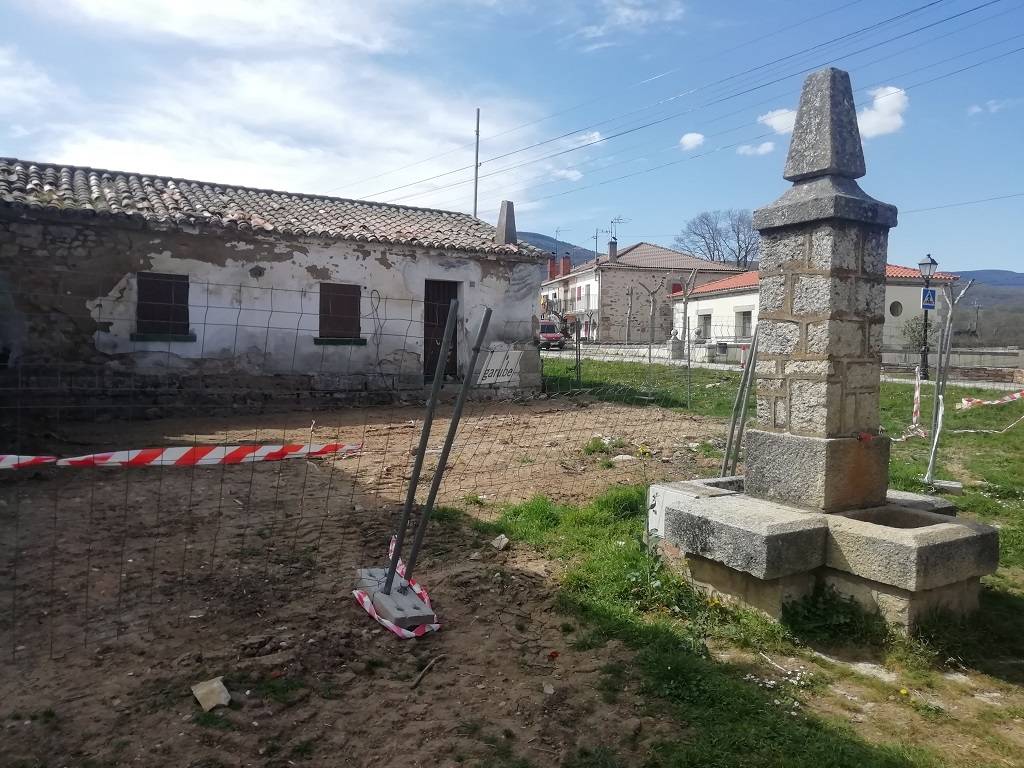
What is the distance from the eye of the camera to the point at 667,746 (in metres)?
2.60

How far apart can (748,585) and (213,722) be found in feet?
8.93

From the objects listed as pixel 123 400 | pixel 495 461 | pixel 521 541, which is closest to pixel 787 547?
pixel 521 541

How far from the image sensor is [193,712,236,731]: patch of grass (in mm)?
2662

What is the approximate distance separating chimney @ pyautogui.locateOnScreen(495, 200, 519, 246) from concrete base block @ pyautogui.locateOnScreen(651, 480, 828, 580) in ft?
40.6

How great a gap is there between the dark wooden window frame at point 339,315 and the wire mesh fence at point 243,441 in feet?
0.13

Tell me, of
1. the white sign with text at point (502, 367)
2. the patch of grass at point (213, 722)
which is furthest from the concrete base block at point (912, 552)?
the white sign with text at point (502, 367)

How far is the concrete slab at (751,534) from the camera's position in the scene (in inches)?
134

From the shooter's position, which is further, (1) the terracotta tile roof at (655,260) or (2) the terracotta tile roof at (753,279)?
(1) the terracotta tile roof at (655,260)

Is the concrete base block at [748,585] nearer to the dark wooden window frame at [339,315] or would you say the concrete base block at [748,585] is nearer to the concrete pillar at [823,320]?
the concrete pillar at [823,320]

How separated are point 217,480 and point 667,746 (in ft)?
18.5

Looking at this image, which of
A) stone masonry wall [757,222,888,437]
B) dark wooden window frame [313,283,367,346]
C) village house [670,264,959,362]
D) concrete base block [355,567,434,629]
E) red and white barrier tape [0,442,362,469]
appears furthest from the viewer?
village house [670,264,959,362]

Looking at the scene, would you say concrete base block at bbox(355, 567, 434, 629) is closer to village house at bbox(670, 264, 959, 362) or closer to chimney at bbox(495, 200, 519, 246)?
chimney at bbox(495, 200, 519, 246)

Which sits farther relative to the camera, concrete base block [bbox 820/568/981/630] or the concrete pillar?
the concrete pillar

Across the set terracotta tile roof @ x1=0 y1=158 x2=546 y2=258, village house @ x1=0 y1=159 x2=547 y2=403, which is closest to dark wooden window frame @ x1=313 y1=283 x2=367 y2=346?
village house @ x1=0 y1=159 x2=547 y2=403
